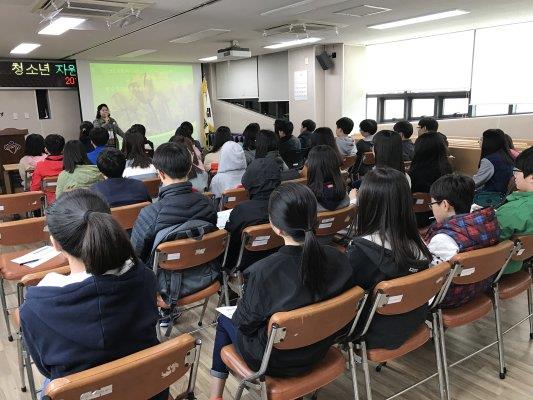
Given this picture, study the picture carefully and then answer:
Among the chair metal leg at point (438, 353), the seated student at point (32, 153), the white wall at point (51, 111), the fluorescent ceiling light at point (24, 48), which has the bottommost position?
the chair metal leg at point (438, 353)

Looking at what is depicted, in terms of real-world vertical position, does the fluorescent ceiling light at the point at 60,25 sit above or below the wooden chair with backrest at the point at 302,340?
above

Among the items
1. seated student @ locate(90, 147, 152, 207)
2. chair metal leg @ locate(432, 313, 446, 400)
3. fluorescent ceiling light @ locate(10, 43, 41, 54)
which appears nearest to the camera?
chair metal leg @ locate(432, 313, 446, 400)

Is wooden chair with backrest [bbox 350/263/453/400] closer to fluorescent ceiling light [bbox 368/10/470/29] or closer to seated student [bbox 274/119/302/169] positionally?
seated student [bbox 274/119/302/169]

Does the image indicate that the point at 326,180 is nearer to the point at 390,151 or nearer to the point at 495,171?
the point at 390,151

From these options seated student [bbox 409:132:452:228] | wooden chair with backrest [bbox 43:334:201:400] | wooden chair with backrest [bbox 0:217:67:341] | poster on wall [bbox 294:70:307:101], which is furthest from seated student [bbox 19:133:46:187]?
poster on wall [bbox 294:70:307:101]

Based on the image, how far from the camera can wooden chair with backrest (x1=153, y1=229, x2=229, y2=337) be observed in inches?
85.0

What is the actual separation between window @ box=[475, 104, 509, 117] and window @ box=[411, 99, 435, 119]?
859 mm

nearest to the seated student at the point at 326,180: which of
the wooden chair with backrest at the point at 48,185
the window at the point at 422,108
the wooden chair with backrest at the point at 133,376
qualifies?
the wooden chair with backrest at the point at 133,376

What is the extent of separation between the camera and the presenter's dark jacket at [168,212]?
2.32 meters

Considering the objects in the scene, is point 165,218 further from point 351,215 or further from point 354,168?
point 354,168

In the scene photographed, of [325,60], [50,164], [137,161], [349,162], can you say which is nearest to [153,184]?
[137,161]

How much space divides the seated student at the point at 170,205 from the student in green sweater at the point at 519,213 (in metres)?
1.63

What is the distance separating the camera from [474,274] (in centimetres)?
193

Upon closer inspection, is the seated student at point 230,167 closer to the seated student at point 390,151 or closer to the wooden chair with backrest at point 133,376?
the seated student at point 390,151
